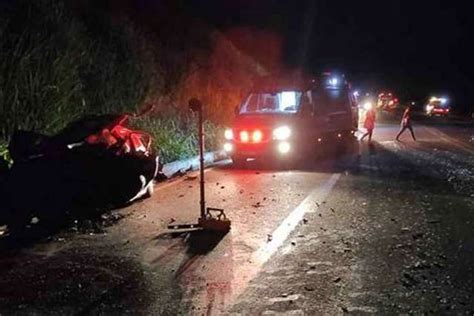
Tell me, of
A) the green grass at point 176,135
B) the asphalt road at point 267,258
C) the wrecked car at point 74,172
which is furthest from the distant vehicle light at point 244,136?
the wrecked car at point 74,172

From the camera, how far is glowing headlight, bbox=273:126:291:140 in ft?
50.3

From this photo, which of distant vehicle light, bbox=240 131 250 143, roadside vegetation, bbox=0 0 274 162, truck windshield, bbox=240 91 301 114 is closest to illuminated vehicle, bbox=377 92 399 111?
roadside vegetation, bbox=0 0 274 162

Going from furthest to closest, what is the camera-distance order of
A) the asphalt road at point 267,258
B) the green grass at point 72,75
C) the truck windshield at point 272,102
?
1. the truck windshield at point 272,102
2. the green grass at point 72,75
3. the asphalt road at point 267,258

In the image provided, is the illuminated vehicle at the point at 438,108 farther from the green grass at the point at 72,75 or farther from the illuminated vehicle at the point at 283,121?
the green grass at the point at 72,75

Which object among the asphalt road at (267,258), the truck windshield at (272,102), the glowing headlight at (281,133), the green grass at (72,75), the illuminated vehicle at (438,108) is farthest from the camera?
→ the illuminated vehicle at (438,108)

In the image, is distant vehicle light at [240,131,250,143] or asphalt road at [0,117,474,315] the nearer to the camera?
asphalt road at [0,117,474,315]

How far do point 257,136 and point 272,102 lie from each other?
1.49 metres

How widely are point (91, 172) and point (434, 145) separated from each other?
15.9 meters

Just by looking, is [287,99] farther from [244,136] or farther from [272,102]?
[244,136]

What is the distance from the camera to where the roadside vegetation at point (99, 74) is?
42.9 feet

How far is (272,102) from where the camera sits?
1653 cm

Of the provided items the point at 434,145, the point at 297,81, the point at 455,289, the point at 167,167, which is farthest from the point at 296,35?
the point at 455,289

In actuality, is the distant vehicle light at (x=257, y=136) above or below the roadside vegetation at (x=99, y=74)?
below

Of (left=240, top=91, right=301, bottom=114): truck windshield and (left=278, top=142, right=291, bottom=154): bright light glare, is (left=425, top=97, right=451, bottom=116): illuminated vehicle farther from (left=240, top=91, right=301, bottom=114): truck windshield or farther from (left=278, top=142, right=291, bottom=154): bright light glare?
(left=278, top=142, right=291, bottom=154): bright light glare
